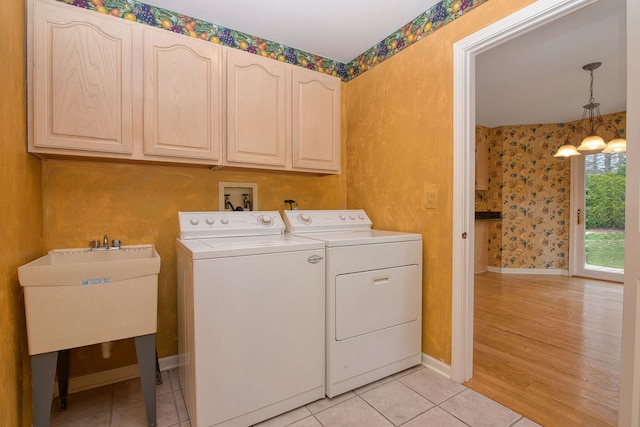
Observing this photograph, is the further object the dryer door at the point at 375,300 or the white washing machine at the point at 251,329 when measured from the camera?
the dryer door at the point at 375,300

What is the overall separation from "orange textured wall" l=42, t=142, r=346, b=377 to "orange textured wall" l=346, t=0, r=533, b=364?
1.05 m

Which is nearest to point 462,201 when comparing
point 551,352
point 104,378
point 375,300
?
point 375,300

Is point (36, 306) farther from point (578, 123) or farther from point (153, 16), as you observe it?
point (578, 123)

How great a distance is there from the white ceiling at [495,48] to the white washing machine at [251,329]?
1.53 m

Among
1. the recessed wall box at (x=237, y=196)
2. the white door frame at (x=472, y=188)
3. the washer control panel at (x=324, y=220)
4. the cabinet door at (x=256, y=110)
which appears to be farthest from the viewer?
the recessed wall box at (x=237, y=196)

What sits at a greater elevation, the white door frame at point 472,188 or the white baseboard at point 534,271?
the white door frame at point 472,188

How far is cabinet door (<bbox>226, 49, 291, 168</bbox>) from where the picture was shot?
1.97 m

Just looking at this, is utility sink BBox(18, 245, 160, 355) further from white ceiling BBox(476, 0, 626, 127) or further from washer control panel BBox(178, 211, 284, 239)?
white ceiling BBox(476, 0, 626, 127)

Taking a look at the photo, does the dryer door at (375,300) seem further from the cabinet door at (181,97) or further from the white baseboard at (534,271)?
the white baseboard at (534,271)

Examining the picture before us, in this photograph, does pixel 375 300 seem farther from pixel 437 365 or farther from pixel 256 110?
pixel 256 110

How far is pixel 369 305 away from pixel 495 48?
2177mm

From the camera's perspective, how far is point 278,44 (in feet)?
7.98

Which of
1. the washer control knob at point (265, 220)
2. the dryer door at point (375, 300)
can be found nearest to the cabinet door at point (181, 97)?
the washer control knob at point (265, 220)

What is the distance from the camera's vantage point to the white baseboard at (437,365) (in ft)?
6.23
